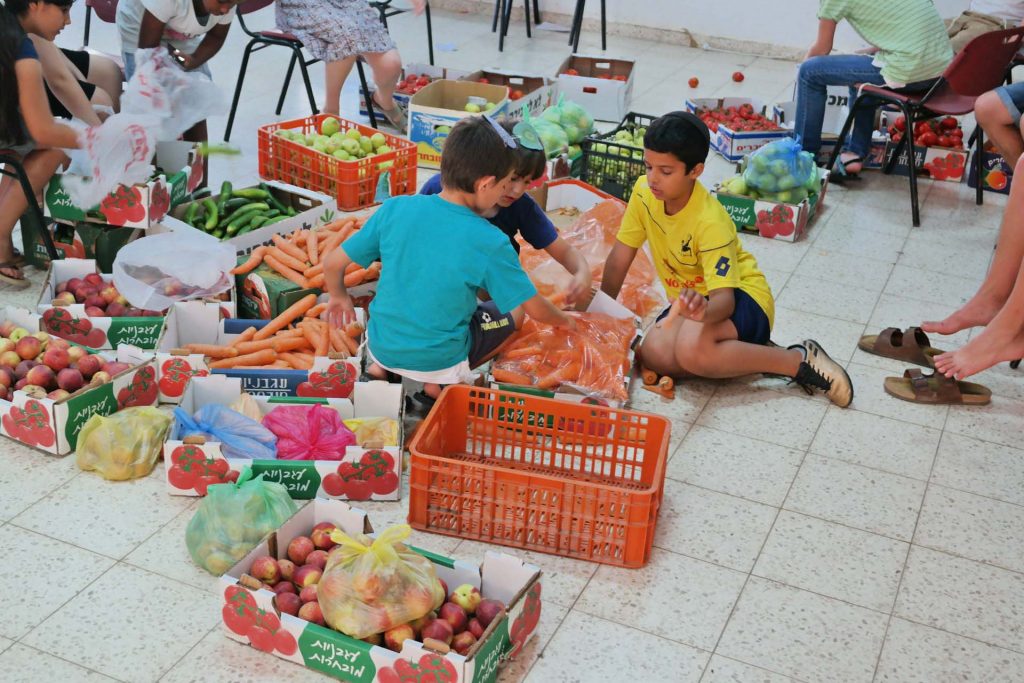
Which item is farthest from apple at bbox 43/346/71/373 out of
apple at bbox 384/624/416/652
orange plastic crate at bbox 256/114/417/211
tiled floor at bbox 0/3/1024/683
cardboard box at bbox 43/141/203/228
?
orange plastic crate at bbox 256/114/417/211

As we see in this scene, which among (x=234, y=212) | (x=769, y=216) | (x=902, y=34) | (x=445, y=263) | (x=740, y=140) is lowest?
(x=769, y=216)

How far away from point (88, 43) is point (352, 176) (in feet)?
A: 11.6

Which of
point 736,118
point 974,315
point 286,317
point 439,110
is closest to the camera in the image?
point 286,317

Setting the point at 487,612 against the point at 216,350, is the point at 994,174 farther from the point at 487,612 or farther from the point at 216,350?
the point at 487,612

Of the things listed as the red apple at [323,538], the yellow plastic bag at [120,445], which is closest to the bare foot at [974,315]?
the red apple at [323,538]

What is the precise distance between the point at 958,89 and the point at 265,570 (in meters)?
4.02

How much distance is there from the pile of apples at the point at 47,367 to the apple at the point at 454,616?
1290 millimetres

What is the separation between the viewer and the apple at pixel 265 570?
2.31m

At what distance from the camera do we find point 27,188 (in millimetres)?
3676

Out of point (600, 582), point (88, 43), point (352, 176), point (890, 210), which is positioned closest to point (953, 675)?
point (600, 582)

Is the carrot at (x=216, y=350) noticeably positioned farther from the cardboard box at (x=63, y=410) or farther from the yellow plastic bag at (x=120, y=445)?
the yellow plastic bag at (x=120, y=445)

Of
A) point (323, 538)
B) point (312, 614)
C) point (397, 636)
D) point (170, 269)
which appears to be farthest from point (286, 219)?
point (397, 636)

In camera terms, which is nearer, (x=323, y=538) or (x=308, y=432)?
(x=323, y=538)

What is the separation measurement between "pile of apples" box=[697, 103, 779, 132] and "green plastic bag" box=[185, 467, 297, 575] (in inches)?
149
